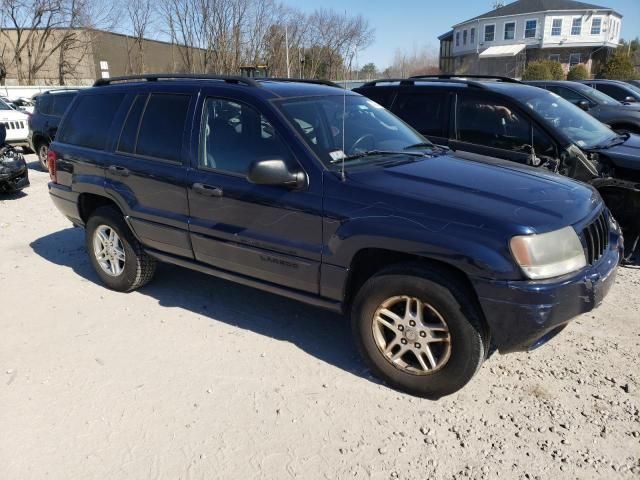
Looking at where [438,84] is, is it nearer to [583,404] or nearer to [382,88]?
[382,88]

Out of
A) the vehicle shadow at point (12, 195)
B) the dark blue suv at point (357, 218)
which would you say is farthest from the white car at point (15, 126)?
the dark blue suv at point (357, 218)

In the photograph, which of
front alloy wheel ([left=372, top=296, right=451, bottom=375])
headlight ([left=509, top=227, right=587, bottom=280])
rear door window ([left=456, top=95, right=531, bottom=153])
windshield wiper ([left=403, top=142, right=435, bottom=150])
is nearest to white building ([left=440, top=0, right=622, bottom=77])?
rear door window ([left=456, top=95, right=531, bottom=153])

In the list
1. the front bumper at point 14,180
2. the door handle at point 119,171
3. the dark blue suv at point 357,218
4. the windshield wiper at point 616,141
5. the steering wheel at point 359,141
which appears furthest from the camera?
the front bumper at point 14,180

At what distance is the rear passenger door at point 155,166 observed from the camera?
162 inches

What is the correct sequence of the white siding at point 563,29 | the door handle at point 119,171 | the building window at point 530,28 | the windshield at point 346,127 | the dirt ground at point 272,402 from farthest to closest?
1. the building window at point 530,28
2. the white siding at point 563,29
3. the door handle at point 119,171
4. the windshield at point 346,127
5. the dirt ground at point 272,402

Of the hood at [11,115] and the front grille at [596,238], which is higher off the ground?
the hood at [11,115]

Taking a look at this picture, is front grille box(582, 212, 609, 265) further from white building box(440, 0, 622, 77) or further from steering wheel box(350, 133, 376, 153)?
white building box(440, 0, 622, 77)

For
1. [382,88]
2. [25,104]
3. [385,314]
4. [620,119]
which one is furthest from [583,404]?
[25,104]

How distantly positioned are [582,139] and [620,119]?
233 inches

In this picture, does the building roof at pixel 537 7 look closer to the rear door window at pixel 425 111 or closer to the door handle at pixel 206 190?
the rear door window at pixel 425 111

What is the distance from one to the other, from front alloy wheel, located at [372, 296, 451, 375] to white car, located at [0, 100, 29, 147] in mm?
13166

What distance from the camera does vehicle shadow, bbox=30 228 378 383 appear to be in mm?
3871

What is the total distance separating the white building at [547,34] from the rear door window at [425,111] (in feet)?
165

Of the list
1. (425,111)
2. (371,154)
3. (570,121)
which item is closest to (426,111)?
(425,111)
